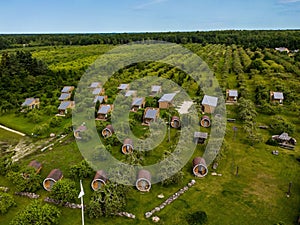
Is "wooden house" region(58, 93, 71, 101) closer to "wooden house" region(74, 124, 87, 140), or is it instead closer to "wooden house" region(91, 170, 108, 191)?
"wooden house" region(74, 124, 87, 140)

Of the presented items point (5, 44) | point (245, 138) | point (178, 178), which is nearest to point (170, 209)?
point (178, 178)

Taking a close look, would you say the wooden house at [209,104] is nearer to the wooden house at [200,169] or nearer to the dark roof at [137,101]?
the dark roof at [137,101]

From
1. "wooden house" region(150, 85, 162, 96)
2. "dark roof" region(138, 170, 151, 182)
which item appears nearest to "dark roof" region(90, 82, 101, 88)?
"wooden house" region(150, 85, 162, 96)

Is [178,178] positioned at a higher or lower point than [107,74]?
lower

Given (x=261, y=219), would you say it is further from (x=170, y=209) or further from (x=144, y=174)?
(x=144, y=174)

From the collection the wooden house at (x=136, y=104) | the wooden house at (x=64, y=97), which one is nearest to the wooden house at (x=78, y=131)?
the wooden house at (x=136, y=104)

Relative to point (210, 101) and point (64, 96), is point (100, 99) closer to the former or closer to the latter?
point (64, 96)
